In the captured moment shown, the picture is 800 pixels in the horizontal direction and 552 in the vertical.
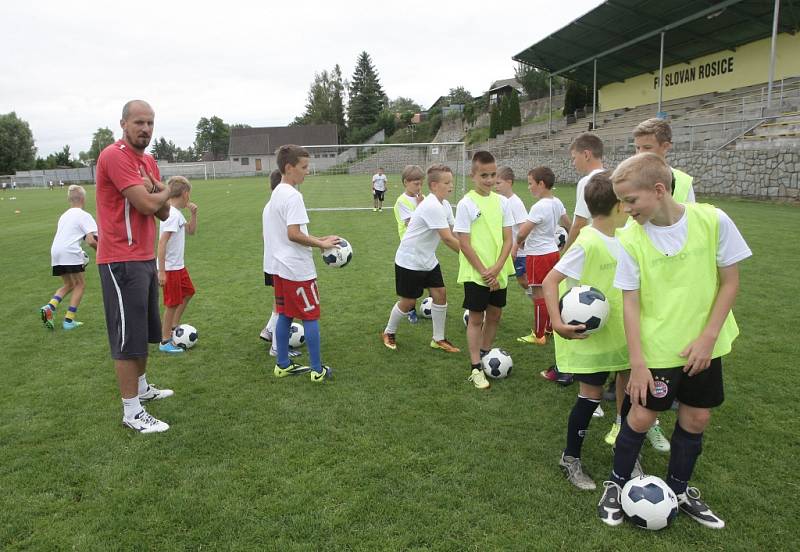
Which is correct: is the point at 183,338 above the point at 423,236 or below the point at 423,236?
below

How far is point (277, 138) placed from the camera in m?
78.1

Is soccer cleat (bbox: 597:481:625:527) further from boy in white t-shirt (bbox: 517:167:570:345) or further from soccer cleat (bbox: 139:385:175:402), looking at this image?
soccer cleat (bbox: 139:385:175:402)

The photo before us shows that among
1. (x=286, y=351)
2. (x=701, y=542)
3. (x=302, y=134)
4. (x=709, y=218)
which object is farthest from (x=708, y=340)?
(x=302, y=134)

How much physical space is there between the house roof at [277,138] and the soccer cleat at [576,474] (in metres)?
77.7

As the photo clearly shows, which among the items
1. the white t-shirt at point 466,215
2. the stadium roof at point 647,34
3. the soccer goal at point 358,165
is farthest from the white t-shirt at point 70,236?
the stadium roof at point 647,34

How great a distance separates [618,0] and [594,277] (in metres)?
26.3

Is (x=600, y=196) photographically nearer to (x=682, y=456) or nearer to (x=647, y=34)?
(x=682, y=456)

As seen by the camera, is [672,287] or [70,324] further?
[70,324]

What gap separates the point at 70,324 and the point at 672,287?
22.7ft

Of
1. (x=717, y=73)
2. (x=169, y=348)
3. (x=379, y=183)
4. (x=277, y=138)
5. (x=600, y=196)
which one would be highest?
(x=277, y=138)

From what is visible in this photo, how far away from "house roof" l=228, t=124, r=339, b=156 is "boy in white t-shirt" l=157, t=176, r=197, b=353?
74.4 metres

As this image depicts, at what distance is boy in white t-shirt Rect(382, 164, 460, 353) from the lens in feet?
16.3

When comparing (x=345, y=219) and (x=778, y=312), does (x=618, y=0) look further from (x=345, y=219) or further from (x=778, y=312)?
(x=778, y=312)

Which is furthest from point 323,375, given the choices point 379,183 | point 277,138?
point 277,138
